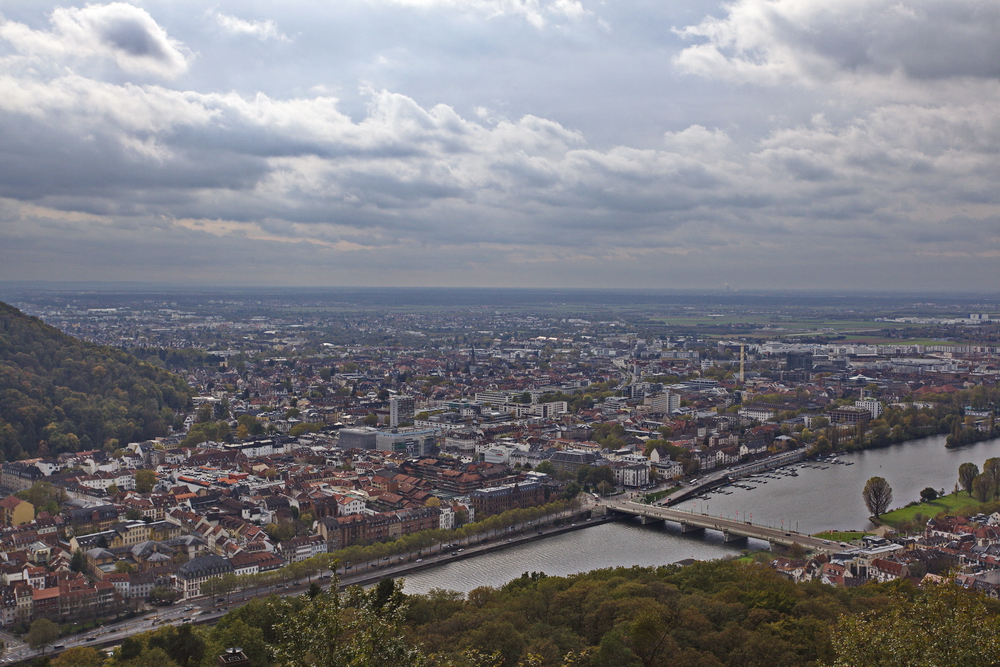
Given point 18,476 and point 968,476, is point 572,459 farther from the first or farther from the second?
point 18,476

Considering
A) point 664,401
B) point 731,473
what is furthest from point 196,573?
point 664,401

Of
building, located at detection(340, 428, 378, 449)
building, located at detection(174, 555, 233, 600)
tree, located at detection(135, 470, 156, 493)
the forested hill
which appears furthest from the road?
the forested hill

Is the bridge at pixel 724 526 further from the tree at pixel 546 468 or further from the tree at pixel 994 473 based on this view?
the tree at pixel 994 473

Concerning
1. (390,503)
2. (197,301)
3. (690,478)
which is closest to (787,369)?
(690,478)

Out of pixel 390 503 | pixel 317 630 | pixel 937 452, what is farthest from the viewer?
pixel 937 452

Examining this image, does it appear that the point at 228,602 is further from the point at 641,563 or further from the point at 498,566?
the point at 641,563
